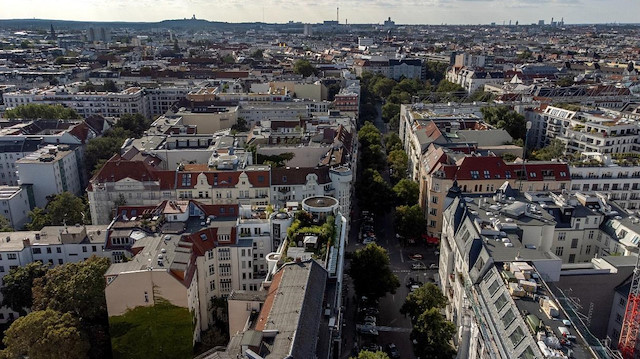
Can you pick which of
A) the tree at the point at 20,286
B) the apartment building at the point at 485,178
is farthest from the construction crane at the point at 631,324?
the tree at the point at 20,286

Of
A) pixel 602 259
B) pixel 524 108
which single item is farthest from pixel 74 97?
pixel 602 259

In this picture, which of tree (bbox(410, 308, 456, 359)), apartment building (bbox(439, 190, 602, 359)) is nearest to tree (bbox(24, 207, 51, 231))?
tree (bbox(410, 308, 456, 359))

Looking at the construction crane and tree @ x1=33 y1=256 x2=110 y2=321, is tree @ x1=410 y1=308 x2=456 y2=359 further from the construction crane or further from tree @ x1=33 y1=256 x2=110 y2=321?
tree @ x1=33 y1=256 x2=110 y2=321

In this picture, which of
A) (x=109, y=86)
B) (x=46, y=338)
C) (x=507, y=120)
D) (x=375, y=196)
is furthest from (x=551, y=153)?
(x=109, y=86)

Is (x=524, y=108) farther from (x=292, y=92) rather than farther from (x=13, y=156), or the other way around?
(x=13, y=156)

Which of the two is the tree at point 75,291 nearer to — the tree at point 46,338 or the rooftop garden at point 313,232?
the tree at point 46,338

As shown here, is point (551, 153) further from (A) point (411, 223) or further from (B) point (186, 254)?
(B) point (186, 254)
